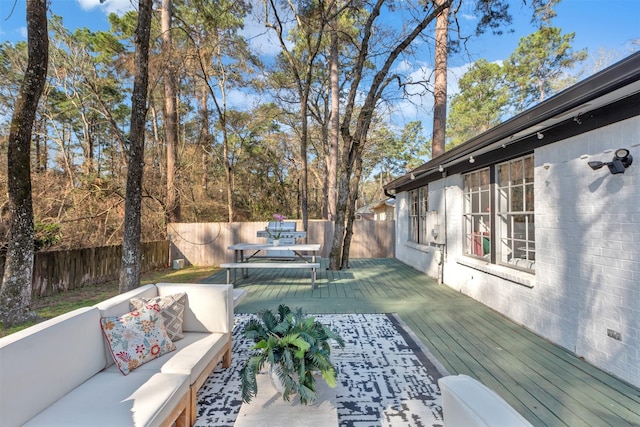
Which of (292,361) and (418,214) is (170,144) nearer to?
(418,214)

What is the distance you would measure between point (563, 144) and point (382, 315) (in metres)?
2.91

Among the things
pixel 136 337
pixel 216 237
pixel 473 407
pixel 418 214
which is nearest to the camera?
pixel 473 407

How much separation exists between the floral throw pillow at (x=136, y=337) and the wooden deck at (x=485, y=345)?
2.34 meters

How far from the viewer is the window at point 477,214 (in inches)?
187

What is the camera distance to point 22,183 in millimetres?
3721

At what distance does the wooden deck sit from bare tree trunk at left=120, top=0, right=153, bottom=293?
172 cm

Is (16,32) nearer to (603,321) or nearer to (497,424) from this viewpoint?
(497,424)

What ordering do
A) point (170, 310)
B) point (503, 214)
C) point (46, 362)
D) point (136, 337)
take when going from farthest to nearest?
point (503, 214)
point (170, 310)
point (136, 337)
point (46, 362)

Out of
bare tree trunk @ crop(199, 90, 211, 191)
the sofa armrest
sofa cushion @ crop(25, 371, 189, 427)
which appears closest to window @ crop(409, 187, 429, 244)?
the sofa armrest

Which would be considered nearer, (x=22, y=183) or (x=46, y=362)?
(x=46, y=362)

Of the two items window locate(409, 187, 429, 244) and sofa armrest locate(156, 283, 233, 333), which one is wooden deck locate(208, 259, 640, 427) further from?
sofa armrest locate(156, 283, 233, 333)

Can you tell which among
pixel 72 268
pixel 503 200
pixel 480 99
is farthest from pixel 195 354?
pixel 480 99

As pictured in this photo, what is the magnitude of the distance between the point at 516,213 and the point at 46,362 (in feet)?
15.7

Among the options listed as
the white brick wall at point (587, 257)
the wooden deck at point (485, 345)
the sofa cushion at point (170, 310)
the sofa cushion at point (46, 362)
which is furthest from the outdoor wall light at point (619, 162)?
the sofa cushion at point (46, 362)
